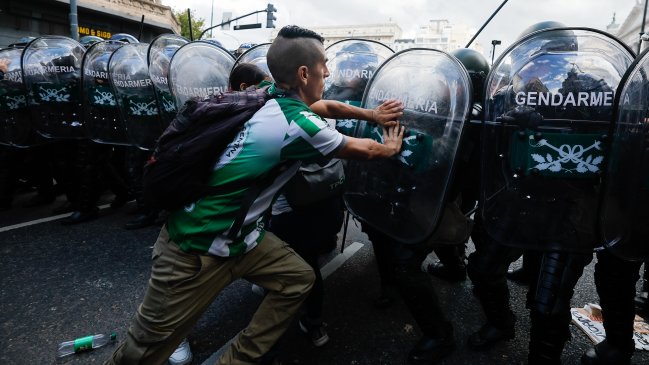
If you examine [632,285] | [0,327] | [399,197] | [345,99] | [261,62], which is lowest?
[0,327]

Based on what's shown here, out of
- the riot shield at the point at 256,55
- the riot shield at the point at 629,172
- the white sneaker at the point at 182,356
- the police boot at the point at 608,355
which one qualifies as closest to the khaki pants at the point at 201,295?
the white sneaker at the point at 182,356

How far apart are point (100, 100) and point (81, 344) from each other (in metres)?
2.65

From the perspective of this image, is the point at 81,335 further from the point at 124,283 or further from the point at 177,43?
the point at 177,43

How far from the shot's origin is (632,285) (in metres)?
2.06

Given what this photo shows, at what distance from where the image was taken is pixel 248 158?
161cm

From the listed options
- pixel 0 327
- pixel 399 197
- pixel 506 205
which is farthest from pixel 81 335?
pixel 506 205

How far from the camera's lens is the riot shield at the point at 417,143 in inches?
74.2

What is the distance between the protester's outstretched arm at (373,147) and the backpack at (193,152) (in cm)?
41

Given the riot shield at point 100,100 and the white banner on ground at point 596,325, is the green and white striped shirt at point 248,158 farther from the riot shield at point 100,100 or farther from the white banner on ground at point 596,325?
the riot shield at point 100,100

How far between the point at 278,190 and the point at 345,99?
1.39m

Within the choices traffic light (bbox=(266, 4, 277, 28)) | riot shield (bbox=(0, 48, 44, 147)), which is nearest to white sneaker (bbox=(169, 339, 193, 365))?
riot shield (bbox=(0, 48, 44, 147))

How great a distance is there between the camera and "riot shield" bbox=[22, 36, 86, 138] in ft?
13.8

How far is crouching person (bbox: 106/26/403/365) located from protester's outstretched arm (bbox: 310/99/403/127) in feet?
0.94

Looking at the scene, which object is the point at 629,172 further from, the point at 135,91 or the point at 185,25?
the point at 185,25
